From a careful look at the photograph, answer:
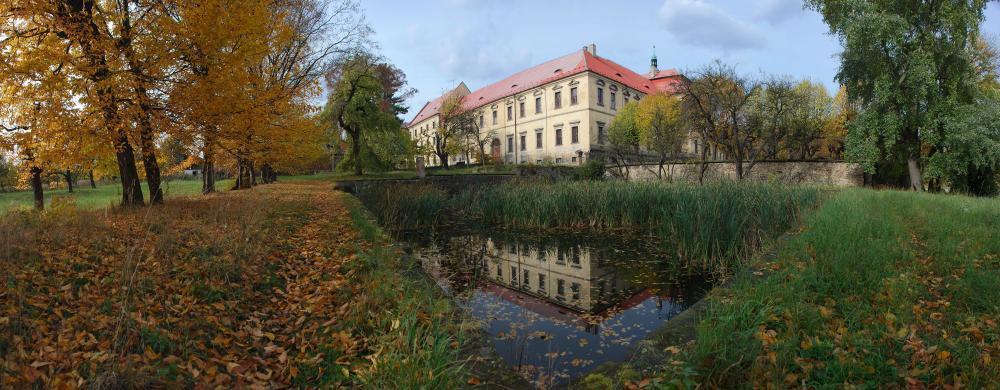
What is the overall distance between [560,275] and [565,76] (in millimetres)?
33439

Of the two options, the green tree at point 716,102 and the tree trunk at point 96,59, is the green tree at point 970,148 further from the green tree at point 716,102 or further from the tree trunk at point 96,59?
the tree trunk at point 96,59

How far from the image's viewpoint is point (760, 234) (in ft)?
23.7

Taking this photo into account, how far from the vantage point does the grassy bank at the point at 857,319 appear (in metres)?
2.59

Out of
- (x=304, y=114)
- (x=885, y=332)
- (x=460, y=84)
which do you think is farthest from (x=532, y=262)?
(x=460, y=84)

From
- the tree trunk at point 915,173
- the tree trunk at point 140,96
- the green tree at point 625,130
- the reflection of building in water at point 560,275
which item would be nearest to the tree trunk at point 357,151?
the tree trunk at point 140,96

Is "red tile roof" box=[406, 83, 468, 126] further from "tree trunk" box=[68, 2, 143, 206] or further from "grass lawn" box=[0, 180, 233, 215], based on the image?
"tree trunk" box=[68, 2, 143, 206]

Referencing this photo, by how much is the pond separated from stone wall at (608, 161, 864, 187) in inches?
516

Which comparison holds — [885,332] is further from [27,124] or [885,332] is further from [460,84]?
[460,84]

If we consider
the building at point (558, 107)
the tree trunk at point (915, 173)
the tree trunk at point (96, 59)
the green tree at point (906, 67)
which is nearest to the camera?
the tree trunk at point (96, 59)

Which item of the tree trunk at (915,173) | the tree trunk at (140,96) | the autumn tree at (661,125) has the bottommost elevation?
the tree trunk at (915,173)

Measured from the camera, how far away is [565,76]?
38188 mm

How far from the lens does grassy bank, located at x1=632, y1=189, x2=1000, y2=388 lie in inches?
102

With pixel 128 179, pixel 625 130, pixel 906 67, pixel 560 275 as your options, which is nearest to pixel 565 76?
pixel 625 130

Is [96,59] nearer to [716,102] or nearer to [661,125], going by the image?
[716,102]
